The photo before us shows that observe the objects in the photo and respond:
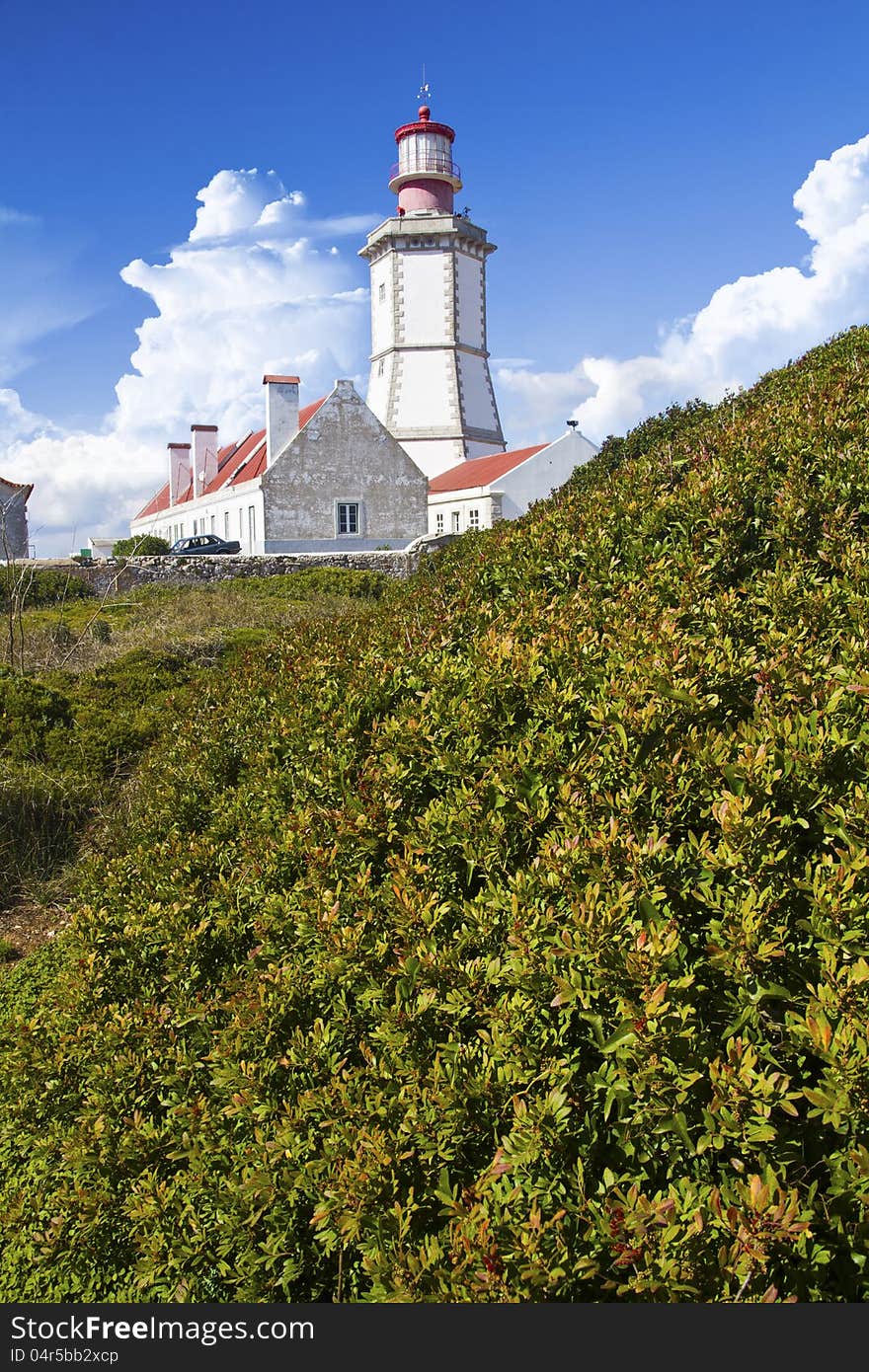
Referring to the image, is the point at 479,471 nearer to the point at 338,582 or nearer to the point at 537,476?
the point at 537,476

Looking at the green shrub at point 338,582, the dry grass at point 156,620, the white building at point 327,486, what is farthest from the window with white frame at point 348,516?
the dry grass at point 156,620

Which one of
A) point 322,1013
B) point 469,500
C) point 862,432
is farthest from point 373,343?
point 322,1013

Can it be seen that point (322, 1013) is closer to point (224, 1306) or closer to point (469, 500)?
point (224, 1306)

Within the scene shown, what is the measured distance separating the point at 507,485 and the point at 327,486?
631cm

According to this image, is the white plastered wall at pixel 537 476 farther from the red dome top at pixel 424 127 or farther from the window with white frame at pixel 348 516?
the red dome top at pixel 424 127

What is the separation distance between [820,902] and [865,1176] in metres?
0.66

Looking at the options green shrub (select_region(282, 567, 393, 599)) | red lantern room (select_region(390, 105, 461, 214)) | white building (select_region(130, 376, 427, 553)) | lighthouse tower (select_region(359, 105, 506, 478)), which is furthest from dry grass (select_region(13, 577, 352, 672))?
red lantern room (select_region(390, 105, 461, 214))

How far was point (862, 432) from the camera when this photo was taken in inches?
244

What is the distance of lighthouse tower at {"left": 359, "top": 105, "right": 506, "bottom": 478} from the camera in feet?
138

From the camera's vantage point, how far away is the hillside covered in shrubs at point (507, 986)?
239 centimetres

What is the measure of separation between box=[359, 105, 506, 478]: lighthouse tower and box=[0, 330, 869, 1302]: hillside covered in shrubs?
126 feet

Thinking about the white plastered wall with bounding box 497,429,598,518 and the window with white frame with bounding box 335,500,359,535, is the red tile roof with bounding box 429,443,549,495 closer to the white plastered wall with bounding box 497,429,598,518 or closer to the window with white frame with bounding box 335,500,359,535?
the white plastered wall with bounding box 497,429,598,518

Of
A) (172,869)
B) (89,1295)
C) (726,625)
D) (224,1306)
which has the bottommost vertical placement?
(89,1295)

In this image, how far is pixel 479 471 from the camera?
37.1m
